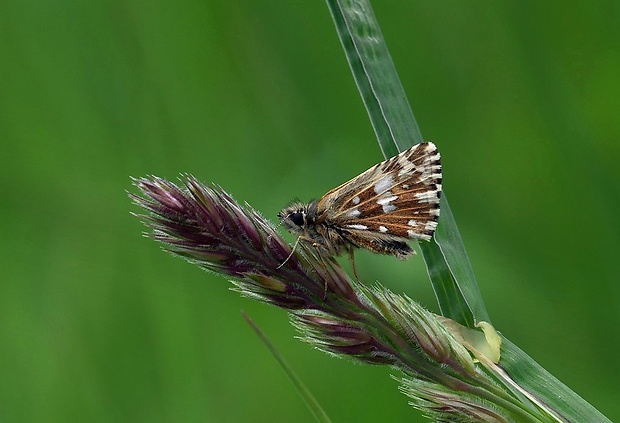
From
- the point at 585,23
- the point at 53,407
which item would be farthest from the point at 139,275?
the point at 585,23

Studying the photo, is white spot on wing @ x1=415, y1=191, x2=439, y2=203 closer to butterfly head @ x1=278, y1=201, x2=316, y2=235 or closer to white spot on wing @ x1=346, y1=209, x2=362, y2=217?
white spot on wing @ x1=346, y1=209, x2=362, y2=217

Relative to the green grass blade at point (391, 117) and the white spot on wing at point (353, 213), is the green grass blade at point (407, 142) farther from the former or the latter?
the white spot on wing at point (353, 213)

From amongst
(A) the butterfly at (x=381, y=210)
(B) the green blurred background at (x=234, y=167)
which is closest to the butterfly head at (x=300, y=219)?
(A) the butterfly at (x=381, y=210)

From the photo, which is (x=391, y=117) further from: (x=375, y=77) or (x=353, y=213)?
(x=353, y=213)

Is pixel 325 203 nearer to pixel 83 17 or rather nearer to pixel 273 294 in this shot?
pixel 273 294

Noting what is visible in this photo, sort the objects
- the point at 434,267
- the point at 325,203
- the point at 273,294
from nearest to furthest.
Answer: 1. the point at 273,294
2. the point at 434,267
3. the point at 325,203

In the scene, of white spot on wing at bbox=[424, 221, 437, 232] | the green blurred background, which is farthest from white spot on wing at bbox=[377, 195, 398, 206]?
the green blurred background

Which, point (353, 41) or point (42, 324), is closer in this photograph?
point (353, 41)
